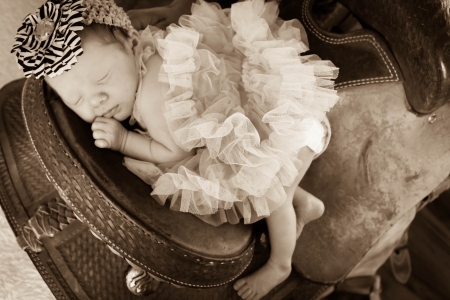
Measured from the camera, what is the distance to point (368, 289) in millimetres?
1279

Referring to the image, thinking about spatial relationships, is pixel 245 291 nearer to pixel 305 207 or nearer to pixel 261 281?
pixel 261 281

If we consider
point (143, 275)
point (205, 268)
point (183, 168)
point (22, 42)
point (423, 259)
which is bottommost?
point (423, 259)

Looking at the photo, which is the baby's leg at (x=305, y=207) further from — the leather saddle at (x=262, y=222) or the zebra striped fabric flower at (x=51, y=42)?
the zebra striped fabric flower at (x=51, y=42)

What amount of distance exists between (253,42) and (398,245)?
1068mm

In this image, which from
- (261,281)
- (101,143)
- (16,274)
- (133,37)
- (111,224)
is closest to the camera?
(111,224)

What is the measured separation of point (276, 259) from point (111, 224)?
486 millimetres

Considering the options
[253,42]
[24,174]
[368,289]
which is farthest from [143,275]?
[368,289]

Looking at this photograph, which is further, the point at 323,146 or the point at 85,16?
the point at 323,146

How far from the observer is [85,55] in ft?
→ 2.56

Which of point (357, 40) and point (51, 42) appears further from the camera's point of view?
point (357, 40)

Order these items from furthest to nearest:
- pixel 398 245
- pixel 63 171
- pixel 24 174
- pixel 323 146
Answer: pixel 398 245
pixel 24 174
pixel 323 146
pixel 63 171

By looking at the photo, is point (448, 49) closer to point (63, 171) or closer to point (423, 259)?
point (63, 171)

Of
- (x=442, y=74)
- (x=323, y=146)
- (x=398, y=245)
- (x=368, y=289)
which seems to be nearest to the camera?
(x=442, y=74)

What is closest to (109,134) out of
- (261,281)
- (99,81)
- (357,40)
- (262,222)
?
(99,81)
